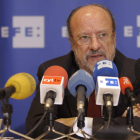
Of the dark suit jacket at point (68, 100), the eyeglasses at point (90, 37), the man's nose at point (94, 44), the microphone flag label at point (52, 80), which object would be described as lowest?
the dark suit jacket at point (68, 100)

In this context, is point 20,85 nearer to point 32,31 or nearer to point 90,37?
point 90,37

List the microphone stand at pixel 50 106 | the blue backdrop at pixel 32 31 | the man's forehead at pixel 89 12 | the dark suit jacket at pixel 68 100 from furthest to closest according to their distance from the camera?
the blue backdrop at pixel 32 31 → the man's forehead at pixel 89 12 → the dark suit jacket at pixel 68 100 → the microphone stand at pixel 50 106

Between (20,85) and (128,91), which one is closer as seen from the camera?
(128,91)

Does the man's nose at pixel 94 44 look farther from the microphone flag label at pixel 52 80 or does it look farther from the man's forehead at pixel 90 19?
the microphone flag label at pixel 52 80

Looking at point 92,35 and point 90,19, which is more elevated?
point 90,19

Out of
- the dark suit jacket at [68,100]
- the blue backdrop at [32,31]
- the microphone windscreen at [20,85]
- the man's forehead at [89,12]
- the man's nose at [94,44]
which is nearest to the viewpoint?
the microphone windscreen at [20,85]

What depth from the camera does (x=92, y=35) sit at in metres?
2.22

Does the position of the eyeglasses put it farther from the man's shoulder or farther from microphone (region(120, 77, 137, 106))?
microphone (region(120, 77, 137, 106))

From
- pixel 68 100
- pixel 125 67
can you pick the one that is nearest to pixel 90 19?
pixel 125 67

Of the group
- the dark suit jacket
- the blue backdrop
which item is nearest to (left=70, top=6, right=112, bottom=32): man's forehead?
the dark suit jacket

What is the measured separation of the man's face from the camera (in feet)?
7.26

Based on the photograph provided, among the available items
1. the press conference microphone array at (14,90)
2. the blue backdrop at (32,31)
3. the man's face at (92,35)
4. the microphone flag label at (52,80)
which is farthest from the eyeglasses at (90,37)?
the microphone flag label at (52,80)

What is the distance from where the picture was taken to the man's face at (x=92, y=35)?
2.21 meters

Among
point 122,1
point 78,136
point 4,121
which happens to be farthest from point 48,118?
point 122,1
